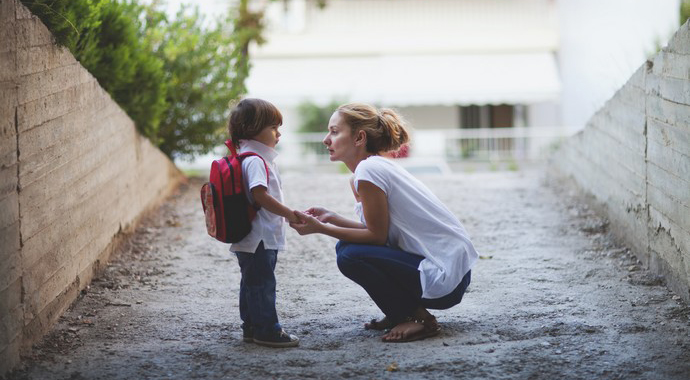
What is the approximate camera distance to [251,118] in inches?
179

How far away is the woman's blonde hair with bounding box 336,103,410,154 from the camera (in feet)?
15.6

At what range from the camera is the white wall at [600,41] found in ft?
44.2

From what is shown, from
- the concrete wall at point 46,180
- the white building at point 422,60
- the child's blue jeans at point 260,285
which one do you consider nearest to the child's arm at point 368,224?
the child's blue jeans at point 260,285

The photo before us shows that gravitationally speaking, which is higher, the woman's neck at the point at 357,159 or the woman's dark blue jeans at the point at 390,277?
the woman's neck at the point at 357,159

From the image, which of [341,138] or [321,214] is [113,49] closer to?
[341,138]

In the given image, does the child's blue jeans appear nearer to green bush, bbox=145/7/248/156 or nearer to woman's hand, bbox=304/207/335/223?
woman's hand, bbox=304/207/335/223

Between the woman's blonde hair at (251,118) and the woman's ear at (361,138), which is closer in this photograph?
the woman's blonde hair at (251,118)

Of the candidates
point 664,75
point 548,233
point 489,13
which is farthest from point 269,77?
point 664,75

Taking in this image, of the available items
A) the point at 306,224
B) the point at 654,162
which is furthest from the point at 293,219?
the point at 654,162

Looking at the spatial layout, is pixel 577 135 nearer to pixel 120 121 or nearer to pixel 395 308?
pixel 120 121

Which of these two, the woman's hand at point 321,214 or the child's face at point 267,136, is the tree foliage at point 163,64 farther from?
the woman's hand at point 321,214

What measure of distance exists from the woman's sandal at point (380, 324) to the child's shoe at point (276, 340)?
0.48 metres

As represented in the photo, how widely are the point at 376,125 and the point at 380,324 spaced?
1048mm

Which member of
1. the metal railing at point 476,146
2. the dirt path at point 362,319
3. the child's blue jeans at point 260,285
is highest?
the child's blue jeans at point 260,285
